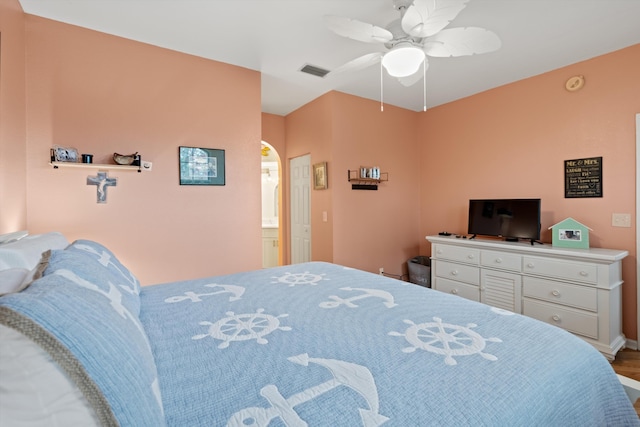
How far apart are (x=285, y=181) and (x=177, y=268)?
2.44 metres

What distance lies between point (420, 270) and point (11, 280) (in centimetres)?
402

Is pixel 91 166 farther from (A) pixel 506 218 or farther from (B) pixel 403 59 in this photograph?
(A) pixel 506 218

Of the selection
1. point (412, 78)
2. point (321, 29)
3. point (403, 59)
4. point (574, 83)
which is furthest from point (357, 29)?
point (574, 83)

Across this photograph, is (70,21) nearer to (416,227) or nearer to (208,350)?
(208,350)

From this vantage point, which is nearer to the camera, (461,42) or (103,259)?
(103,259)

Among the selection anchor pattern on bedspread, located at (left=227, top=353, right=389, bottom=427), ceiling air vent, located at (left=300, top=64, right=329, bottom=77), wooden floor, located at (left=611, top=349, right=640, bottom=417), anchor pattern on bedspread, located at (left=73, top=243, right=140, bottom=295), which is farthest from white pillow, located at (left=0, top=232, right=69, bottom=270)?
wooden floor, located at (left=611, top=349, right=640, bottom=417)

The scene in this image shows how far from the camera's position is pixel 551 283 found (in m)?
2.74

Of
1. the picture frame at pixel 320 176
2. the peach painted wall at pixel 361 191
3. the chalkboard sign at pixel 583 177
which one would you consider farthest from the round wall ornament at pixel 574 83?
the picture frame at pixel 320 176

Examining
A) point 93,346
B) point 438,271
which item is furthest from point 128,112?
point 438,271

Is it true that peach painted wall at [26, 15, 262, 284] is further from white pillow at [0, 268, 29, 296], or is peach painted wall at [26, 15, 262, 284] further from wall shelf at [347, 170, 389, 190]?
white pillow at [0, 268, 29, 296]

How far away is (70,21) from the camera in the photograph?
2.32 metres

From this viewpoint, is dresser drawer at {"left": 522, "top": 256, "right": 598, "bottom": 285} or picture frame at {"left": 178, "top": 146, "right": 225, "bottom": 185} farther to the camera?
picture frame at {"left": 178, "top": 146, "right": 225, "bottom": 185}

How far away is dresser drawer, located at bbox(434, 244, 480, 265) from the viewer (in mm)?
3338

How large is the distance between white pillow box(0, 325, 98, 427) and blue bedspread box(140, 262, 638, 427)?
270 millimetres
